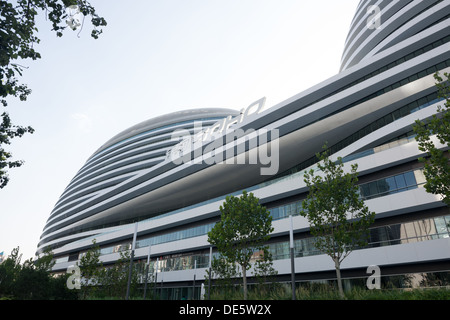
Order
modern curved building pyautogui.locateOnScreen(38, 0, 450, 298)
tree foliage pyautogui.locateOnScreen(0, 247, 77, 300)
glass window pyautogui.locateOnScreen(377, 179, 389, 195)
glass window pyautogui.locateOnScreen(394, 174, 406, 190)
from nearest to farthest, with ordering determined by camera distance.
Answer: modern curved building pyautogui.locateOnScreen(38, 0, 450, 298), glass window pyautogui.locateOnScreen(394, 174, 406, 190), glass window pyautogui.locateOnScreen(377, 179, 389, 195), tree foliage pyautogui.locateOnScreen(0, 247, 77, 300)

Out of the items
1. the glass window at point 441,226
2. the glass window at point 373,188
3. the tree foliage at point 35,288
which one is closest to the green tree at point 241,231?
the glass window at point 373,188

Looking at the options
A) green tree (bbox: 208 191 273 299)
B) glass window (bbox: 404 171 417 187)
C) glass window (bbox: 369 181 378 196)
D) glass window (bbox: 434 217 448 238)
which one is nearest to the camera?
green tree (bbox: 208 191 273 299)

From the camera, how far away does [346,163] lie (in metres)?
30.1

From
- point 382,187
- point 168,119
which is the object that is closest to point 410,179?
point 382,187

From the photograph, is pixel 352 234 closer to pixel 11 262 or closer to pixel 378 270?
pixel 378 270

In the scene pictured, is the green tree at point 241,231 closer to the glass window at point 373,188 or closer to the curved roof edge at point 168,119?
the glass window at point 373,188

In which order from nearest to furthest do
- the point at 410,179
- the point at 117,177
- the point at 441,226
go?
the point at 441,226
the point at 410,179
the point at 117,177

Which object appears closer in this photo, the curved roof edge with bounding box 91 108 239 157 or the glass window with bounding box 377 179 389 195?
the glass window with bounding box 377 179 389 195

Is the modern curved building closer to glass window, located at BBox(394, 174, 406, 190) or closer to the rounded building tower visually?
glass window, located at BBox(394, 174, 406, 190)

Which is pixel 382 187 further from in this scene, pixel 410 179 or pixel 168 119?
pixel 168 119

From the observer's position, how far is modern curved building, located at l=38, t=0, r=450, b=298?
993 inches

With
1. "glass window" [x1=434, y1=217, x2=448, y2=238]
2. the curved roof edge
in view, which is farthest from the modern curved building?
the curved roof edge

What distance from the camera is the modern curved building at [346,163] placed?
25.2 meters

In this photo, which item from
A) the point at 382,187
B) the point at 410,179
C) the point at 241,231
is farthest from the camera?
the point at 382,187
